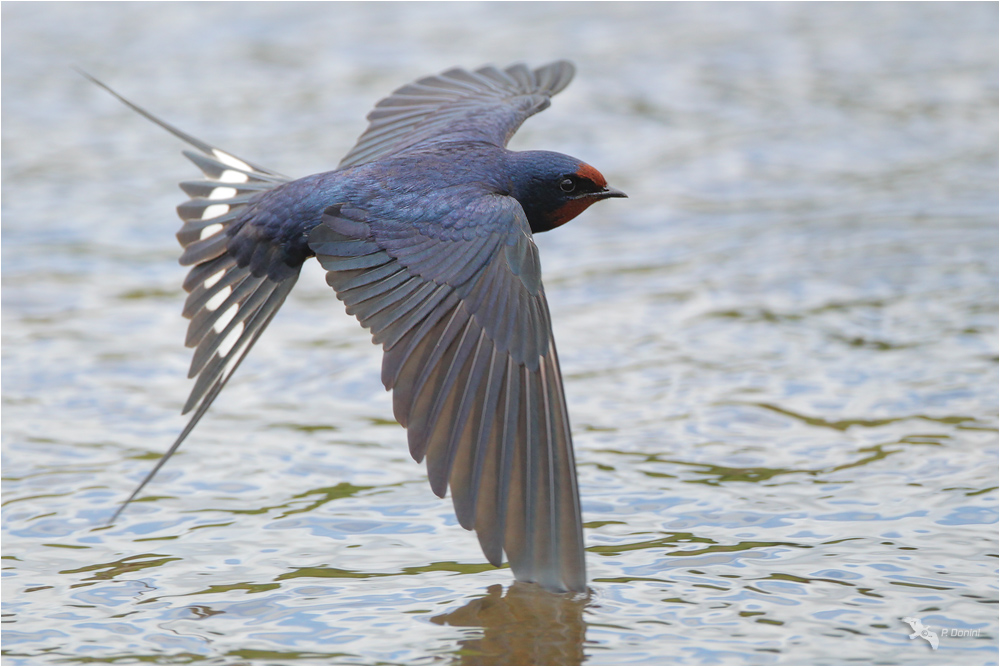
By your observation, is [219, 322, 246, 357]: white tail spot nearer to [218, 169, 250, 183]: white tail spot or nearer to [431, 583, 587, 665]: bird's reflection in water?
[218, 169, 250, 183]: white tail spot

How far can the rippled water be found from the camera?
3.35m

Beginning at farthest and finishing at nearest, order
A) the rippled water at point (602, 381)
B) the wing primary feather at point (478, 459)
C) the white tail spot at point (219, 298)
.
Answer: the white tail spot at point (219, 298) < the rippled water at point (602, 381) < the wing primary feather at point (478, 459)

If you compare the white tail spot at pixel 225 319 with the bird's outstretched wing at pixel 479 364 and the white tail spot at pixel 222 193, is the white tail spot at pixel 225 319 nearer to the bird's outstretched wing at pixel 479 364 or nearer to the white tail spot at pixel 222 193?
the bird's outstretched wing at pixel 479 364

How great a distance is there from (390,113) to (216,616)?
2518mm

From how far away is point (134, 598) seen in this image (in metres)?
3.46

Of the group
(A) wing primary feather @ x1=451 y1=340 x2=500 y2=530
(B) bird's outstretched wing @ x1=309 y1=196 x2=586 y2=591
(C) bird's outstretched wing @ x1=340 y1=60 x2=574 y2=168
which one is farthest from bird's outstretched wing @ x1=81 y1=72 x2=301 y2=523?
(A) wing primary feather @ x1=451 y1=340 x2=500 y2=530


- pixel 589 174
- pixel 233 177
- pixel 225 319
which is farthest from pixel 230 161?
pixel 589 174

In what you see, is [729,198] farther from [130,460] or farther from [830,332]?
[130,460]

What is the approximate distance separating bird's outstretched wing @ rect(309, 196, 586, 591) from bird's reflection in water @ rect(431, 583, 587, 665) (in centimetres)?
22

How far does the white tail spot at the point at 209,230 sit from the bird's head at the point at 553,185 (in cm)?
100

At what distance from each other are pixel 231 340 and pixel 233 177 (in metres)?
0.86

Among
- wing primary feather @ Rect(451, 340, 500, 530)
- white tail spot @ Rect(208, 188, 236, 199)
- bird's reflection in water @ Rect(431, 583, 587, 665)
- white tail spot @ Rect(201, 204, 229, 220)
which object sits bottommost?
bird's reflection in water @ Rect(431, 583, 587, 665)

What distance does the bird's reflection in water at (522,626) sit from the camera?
315cm

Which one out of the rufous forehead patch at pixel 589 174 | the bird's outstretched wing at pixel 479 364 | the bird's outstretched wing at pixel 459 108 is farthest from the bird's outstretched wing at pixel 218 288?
the rufous forehead patch at pixel 589 174
